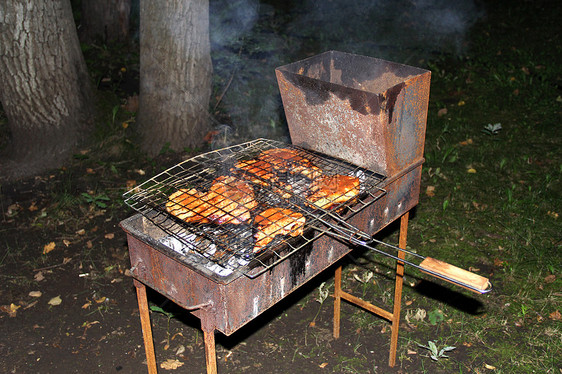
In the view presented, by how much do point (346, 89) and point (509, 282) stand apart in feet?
9.39

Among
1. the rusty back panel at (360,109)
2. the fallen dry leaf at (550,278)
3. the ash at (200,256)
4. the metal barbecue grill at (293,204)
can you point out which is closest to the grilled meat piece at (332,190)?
the metal barbecue grill at (293,204)

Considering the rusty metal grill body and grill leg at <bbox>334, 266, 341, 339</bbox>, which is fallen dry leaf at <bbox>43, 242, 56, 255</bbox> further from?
grill leg at <bbox>334, 266, 341, 339</bbox>

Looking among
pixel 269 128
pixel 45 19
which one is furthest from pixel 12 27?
pixel 269 128

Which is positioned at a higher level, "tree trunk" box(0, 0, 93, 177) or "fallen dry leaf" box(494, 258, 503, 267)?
"tree trunk" box(0, 0, 93, 177)

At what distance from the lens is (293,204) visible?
10.1ft

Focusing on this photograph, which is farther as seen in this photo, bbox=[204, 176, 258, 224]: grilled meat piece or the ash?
bbox=[204, 176, 258, 224]: grilled meat piece

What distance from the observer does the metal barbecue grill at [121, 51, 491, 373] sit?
269 centimetres

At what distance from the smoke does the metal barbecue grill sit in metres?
3.29

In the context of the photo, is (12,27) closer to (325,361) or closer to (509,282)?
(325,361)

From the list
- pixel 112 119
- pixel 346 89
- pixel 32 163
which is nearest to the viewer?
pixel 346 89

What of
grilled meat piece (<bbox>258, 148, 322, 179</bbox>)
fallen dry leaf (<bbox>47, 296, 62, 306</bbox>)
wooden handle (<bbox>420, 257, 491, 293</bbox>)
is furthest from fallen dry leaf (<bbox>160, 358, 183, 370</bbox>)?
wooden handle (<bbox>420, 257, 491, 293</bbox>)

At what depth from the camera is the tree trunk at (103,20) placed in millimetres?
9133

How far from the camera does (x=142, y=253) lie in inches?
116

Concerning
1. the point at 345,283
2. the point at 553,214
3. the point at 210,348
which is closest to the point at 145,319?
the point at 210,348
